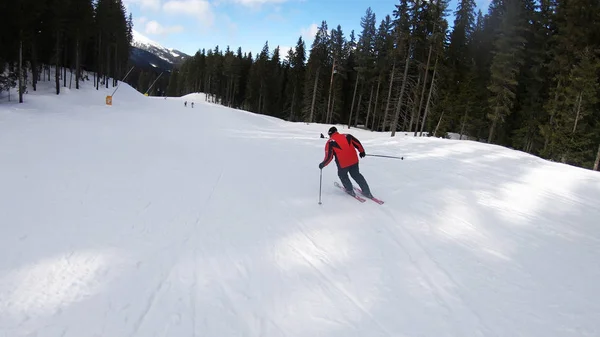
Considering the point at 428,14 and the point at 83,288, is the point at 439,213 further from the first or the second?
the point at 428,14

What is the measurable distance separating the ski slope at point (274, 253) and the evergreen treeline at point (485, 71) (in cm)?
1645

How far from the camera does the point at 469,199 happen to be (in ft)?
30.4

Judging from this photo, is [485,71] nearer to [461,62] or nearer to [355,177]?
[461,62]

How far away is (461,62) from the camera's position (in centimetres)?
3809

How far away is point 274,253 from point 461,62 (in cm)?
4133

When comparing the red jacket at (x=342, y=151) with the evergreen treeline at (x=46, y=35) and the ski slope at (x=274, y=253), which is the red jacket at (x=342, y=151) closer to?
the ski slope at (x=274, y=253)

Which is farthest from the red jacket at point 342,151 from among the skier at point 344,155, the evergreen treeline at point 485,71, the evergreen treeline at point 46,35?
the evergreen treeline at point 46,35

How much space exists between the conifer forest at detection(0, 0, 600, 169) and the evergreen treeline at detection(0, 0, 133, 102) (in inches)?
5.4

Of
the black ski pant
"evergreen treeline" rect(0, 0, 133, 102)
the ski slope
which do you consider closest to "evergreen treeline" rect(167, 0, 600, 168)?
the ski slope

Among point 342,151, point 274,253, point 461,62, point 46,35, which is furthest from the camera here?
point 461,62

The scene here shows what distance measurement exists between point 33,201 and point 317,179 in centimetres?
738

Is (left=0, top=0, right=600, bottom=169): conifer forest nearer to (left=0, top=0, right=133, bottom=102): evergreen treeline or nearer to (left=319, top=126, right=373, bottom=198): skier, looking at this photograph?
(left=0, top=0, right=133, bottom=102): evergreen treeline

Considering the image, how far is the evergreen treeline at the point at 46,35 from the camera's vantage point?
2245 cm

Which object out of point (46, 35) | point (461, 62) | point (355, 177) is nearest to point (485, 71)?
point (461, 62)
